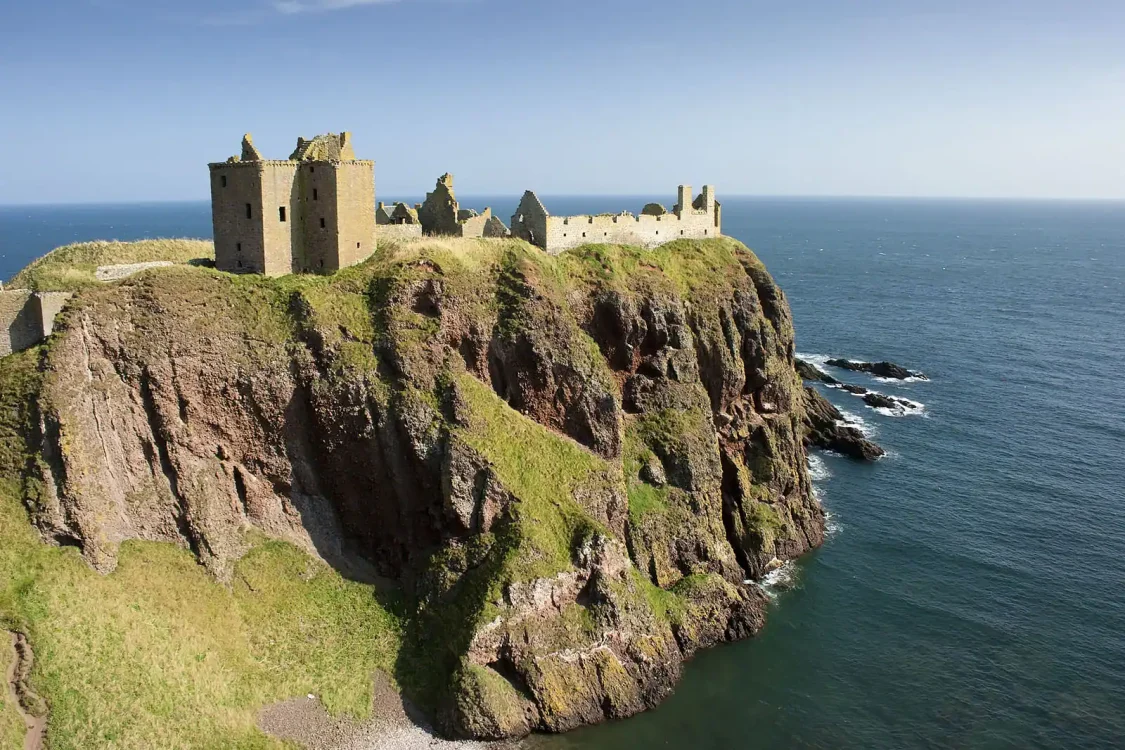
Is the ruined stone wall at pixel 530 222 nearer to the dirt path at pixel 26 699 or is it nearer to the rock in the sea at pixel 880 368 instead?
the dirt path at pixel 26 699

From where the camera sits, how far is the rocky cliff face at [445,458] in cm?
4444

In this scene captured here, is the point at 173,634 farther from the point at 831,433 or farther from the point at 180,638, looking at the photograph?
the point at 831,433

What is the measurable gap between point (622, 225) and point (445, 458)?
2772cm

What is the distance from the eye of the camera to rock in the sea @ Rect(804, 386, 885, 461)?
81.3 meters

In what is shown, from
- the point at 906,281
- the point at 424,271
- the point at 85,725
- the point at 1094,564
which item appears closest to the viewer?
the point at 85,725

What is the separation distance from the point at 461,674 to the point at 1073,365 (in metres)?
103

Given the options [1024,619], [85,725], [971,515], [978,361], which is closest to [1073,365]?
[978,361]

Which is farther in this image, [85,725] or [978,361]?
[978,361]

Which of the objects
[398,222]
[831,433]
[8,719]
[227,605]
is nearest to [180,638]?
[227,605]

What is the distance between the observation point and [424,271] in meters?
53.6

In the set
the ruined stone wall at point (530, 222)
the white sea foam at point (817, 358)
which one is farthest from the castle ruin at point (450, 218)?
the white sea foam at point (817, 358)

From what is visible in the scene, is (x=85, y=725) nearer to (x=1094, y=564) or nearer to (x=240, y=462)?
(x=240, y=462)

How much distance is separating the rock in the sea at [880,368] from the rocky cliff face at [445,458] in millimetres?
56957

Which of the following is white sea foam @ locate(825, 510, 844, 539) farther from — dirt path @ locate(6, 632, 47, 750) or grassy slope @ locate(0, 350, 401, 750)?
dirt path @ locate(6, 632, 47, 750)
